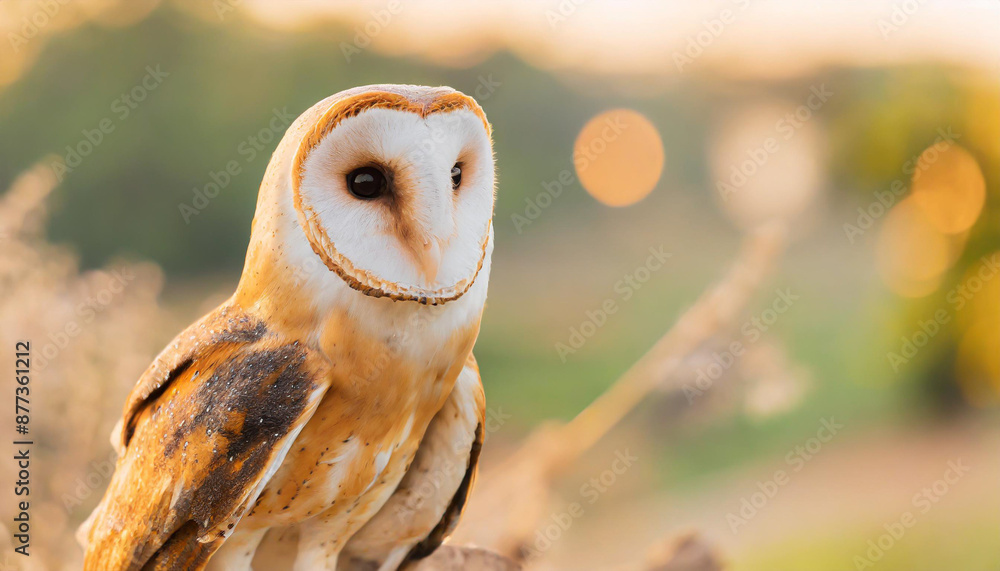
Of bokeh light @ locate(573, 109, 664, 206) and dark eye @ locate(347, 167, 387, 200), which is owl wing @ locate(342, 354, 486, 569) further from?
bokeh light @ locate(573, 109, 664, 206)

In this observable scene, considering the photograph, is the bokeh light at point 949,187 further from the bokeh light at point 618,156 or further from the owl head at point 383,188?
the owl head at point 383,188

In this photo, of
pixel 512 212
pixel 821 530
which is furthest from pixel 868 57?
pixel 821 530

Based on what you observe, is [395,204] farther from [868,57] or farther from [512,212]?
[868,57]

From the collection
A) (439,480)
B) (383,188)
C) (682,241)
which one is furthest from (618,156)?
(383,188)

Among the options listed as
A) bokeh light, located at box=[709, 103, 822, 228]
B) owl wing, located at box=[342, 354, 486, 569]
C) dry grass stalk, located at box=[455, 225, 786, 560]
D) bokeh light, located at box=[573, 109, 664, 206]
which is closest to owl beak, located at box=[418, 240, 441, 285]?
owl wing, located at box=[342, 354, 486, 569]

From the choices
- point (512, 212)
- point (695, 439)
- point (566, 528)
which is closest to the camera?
point (512, 212)

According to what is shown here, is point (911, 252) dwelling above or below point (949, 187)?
below

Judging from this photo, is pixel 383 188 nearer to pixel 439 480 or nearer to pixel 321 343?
pixel 321 343
